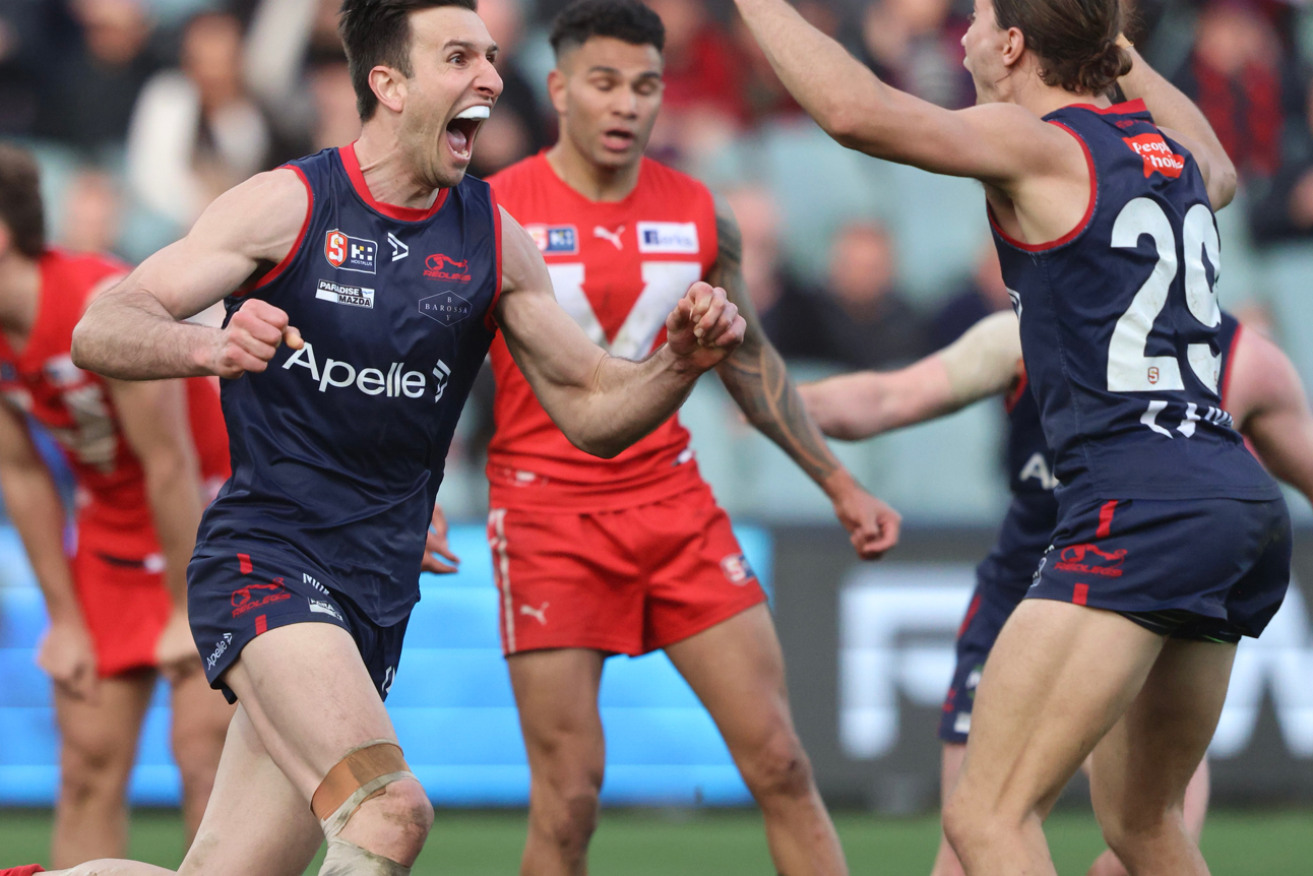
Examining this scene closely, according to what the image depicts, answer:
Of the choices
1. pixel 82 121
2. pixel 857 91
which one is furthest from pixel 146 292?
pixel 82 121

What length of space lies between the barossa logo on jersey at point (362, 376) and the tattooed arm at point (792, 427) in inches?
64.6

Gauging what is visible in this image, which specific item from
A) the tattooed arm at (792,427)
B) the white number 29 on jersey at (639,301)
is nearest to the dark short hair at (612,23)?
the white number 29 on jersey at (639,301)

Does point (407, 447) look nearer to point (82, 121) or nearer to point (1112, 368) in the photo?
point (1112, 368)

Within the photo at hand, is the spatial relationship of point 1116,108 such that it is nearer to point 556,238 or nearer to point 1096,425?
point 1096,425

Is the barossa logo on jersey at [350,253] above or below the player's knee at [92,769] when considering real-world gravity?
above

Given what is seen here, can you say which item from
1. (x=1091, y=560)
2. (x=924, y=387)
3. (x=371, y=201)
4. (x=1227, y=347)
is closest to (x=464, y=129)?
(x=371, y=201)

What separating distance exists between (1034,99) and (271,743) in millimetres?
2637

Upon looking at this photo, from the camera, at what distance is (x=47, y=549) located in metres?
5.99

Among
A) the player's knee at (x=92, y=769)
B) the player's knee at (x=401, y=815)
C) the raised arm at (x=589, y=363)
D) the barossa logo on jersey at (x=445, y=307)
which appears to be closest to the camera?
the player's knee at (x=401, y=815)

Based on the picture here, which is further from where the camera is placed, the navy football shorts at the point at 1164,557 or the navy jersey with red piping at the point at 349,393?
A: the navy jersey with red piping at the point at 349,393

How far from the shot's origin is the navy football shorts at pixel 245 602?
3.87m

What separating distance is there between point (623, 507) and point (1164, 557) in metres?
2.19

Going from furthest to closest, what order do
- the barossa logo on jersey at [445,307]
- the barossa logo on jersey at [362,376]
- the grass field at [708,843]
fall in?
the grass field at [708,843]
the barossa logo on jersey at [445,307]
the barossa logo on jersey at [362,376]

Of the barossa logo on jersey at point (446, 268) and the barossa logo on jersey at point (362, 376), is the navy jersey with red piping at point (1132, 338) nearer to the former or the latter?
the barossa logo on jersey at point (446, 268)
